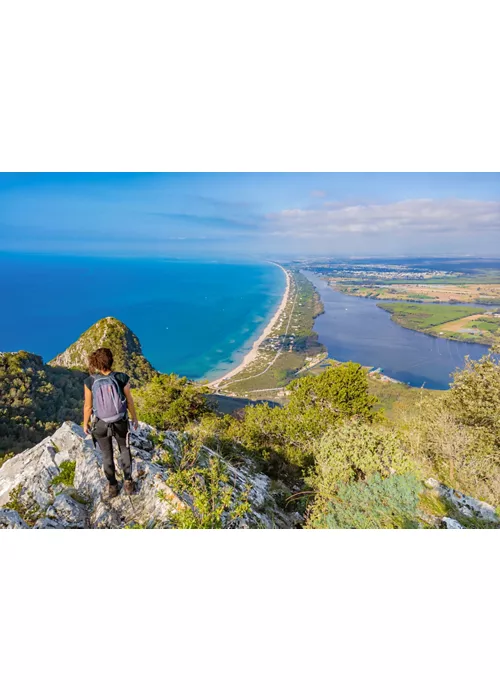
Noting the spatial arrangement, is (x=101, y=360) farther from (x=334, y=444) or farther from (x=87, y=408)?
(x=334, y=444)

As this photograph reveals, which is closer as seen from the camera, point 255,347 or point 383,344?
point 383,344

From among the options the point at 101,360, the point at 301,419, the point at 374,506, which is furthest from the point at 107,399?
the point at 301,419

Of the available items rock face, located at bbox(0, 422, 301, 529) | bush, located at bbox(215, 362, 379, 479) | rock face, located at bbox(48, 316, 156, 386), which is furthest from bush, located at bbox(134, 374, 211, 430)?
rock face, located at bbox(48, 316, 156, 386)

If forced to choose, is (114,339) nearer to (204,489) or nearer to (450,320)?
(204,489)

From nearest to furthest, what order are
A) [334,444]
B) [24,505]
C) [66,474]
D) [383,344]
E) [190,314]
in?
[24,505]
[66,474]
[334,444]
[383,344]
[190,314]

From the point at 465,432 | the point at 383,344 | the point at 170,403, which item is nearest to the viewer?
the point at 465,432

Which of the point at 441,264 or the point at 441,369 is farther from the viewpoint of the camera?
the point at 441,264

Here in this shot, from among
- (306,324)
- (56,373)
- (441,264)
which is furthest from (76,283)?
(441,264)

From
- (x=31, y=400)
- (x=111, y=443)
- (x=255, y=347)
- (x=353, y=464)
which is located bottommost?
(x=31, y=400)
